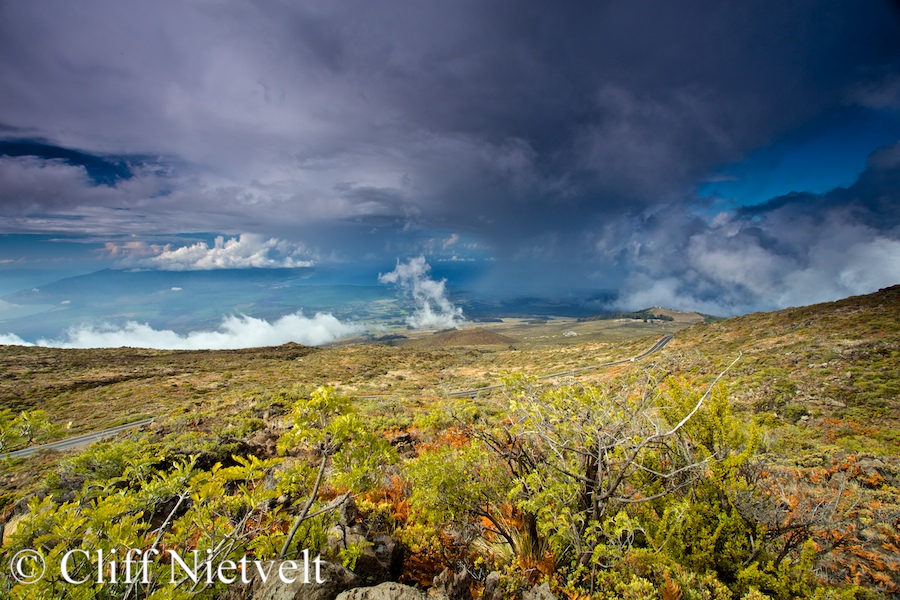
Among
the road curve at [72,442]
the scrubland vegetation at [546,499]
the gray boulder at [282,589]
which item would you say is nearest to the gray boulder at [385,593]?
the gray boulder at [282,589]

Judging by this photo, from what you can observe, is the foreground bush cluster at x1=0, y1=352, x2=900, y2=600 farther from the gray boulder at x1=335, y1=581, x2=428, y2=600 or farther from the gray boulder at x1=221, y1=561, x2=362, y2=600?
the gray boulder at x1=335, y1=581, x2=428, y2=600

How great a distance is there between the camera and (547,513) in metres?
5.96

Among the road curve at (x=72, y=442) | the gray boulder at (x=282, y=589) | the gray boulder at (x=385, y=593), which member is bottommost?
the road curve at (x=72, y=442)

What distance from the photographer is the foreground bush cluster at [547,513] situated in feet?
16.3

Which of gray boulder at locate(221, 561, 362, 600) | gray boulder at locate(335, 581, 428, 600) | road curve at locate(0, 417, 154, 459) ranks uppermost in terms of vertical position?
gray boulder at locate(221, 561, 362, 600)

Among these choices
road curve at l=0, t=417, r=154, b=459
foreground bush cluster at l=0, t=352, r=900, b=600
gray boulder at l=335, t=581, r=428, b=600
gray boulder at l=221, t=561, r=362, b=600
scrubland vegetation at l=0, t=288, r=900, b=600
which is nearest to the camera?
gray boulder at l=221, t=561, r=362, b=600

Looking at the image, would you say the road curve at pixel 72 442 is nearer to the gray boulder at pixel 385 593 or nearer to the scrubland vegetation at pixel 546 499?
the scrubland vegetation at pixel 546 499

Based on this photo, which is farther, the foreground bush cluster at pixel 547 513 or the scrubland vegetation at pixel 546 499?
the scrubland vegetation at pixel 546 499

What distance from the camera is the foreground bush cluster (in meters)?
4.96

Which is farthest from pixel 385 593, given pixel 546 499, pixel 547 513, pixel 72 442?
pixel 72 442

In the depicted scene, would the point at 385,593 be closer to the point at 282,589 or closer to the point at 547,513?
the point at 282,589

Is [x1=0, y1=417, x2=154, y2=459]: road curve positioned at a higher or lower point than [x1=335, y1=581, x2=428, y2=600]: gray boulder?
lower

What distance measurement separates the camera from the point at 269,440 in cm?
1548

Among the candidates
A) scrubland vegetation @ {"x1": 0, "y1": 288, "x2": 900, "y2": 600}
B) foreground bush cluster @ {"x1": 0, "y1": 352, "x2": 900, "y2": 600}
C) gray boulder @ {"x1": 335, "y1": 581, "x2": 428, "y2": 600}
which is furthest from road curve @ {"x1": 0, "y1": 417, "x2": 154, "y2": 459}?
gray boulder @ {"x1": 335, "y1": 581, "x2": 428, "y2": 600}
